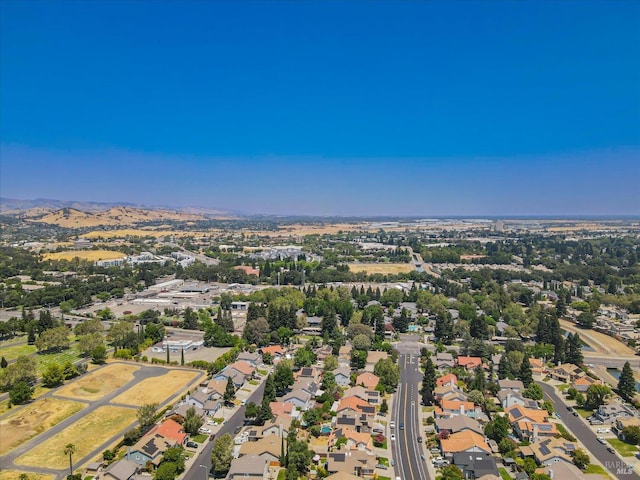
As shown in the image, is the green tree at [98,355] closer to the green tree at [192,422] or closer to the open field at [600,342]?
the green tree at [192,422]

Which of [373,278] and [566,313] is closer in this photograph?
[566,313]

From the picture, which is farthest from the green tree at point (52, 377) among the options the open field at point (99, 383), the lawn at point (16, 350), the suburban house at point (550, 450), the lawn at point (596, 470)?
the lawn at point (596, 470)

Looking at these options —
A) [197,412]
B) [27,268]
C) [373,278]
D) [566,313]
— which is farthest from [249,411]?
[27,268]

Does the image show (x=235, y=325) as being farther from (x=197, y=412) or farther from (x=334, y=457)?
(x=334, y=457)

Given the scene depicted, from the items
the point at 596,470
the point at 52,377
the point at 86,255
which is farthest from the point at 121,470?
the point at 86,255

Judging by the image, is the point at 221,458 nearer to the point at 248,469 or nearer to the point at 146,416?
the point at 248,469

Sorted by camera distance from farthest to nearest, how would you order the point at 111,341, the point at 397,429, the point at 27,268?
the point at 27,268
the point at 111,341
the point at 397,429

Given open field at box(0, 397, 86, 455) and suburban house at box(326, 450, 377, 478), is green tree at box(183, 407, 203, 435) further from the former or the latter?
open field at box(0, 397, 86, 455)
